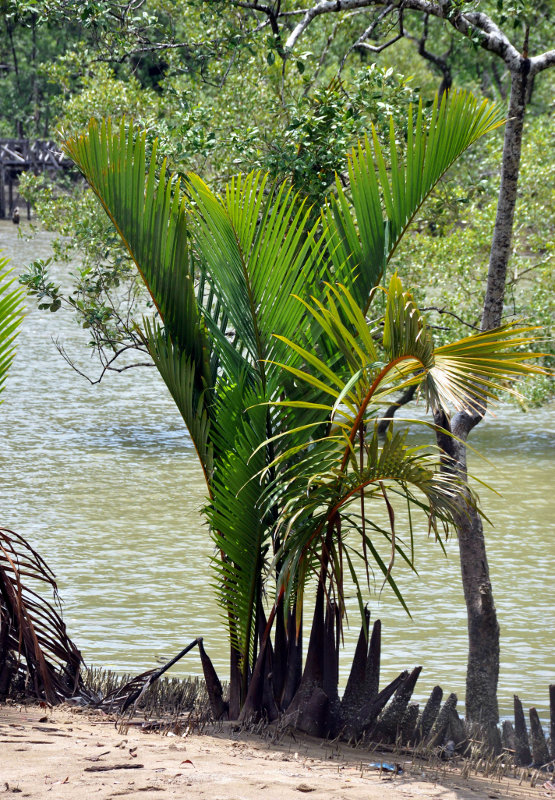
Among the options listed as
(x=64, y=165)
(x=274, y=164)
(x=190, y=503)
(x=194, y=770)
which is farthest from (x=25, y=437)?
(x=64, y=165)

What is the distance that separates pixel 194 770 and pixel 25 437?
12.7 metres

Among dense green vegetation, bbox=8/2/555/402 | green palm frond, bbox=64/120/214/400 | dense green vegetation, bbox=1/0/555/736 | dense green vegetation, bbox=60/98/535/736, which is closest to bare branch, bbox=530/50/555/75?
dense green vegetation, bbox=1/0/555/736

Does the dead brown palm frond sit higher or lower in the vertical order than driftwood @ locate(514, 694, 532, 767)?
higher

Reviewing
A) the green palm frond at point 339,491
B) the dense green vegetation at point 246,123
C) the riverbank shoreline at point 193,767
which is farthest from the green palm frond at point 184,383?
the dense green vegetation at point 246,123

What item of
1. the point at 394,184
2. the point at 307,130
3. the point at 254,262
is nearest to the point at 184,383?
the point at 254,262

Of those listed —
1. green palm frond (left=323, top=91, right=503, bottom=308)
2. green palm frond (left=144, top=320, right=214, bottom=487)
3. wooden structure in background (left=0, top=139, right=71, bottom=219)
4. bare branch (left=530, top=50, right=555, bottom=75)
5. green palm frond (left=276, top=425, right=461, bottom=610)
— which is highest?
wooden structure in background (left=0, top=139, right=71, bottom=219)

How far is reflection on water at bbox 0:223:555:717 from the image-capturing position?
8.16 m

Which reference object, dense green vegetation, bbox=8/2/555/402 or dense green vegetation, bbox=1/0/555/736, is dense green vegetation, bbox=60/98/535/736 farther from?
dense green vegetation, bbox=8/2/555/402

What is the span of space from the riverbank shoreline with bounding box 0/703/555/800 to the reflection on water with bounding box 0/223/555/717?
228 cm

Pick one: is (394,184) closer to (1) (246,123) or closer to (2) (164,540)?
(1) (246,123)

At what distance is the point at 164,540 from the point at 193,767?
7.63 metres

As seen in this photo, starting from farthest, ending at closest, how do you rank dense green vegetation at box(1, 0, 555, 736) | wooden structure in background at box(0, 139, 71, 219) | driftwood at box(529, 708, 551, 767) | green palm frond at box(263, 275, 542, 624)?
wooden structure in background at box(0, 139, 71, 219)
dense green vegetation at box(1, 0, 555, 736)
driftwood at box(529, 708, 551, 767)
green palm frond at box(263, 275, 542, 624)

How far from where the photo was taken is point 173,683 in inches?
208

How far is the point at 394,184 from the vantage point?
14.9 ft
